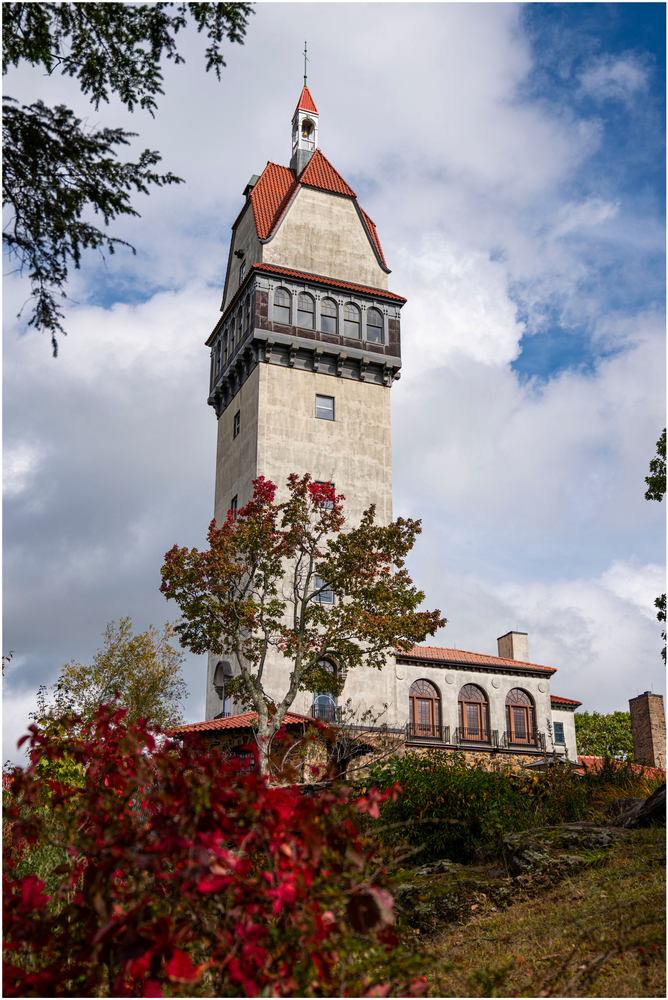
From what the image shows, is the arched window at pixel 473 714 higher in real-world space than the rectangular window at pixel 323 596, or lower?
lower

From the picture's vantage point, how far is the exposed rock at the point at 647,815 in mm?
12141

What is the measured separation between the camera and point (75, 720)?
20.7ft

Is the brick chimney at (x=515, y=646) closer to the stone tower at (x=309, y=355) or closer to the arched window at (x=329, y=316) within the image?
the stone tower at (x=309, y=355)

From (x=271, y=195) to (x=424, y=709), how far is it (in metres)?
27.3

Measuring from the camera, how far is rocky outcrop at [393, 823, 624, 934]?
1077 centimetres

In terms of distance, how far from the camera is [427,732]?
3894 centimetres

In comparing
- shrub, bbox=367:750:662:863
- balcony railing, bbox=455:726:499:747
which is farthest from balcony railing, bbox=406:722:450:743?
shrub, bbox=367:750:662:863

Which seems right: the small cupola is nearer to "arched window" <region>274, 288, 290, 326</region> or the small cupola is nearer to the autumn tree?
"arched window" <region>274, 288, 290, 326</region>

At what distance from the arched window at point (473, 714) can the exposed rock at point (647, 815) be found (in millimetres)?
27473

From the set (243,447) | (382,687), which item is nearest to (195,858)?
(382,687)

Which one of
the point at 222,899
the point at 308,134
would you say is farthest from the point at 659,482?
the point at 308,134

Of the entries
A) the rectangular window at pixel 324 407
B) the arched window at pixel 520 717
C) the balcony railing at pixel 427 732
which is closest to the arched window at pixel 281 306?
the rectangular window at pixel 324 407

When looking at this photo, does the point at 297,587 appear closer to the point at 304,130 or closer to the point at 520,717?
the point at 520,717

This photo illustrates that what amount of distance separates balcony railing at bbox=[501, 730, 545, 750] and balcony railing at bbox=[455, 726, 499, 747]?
2.07 feet
